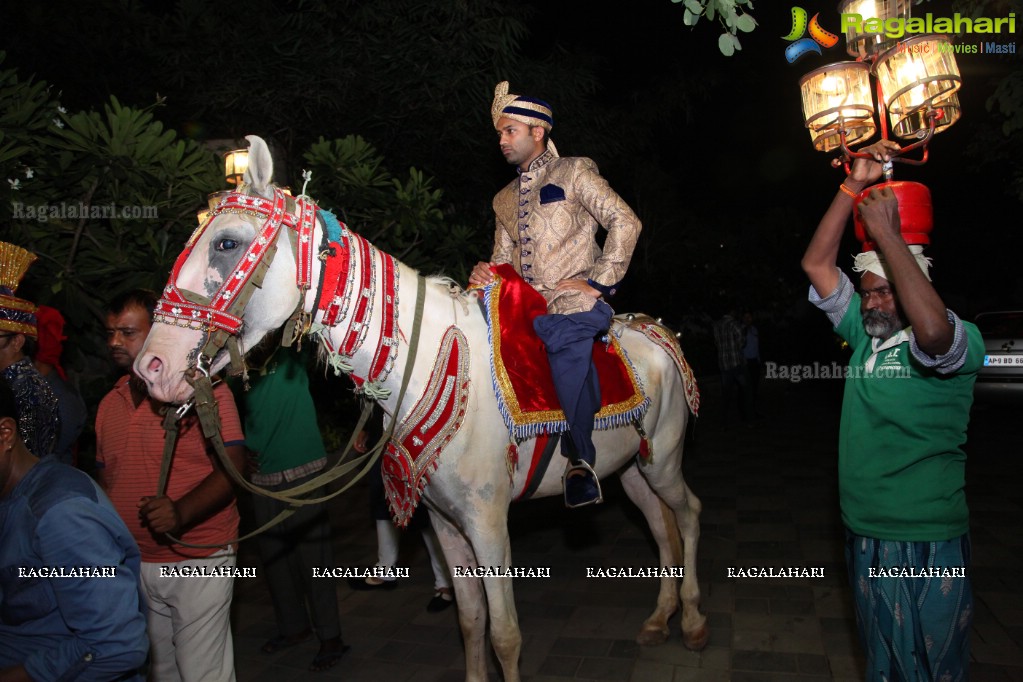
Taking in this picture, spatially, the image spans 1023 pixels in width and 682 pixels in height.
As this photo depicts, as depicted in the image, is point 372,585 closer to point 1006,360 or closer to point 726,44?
point 726,44

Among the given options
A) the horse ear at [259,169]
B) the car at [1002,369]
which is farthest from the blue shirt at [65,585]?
the car at [1002,369]

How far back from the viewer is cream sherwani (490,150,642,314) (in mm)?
3256

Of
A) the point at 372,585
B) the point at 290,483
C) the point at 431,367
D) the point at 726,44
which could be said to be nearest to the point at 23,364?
the point at 290,483

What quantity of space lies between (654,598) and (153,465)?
3621mm

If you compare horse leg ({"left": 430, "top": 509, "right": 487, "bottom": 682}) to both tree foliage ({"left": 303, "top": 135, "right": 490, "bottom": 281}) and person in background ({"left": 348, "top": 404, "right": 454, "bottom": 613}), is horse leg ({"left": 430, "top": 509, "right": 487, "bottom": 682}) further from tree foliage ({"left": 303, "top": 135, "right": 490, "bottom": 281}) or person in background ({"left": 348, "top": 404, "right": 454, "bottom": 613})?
tree foliage ({"left": 303, "top": 135, "right": 490, "bottom": 281})

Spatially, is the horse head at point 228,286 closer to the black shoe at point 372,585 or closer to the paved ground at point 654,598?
the paved ground at point 654,598

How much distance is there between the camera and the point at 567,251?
345 centimetres

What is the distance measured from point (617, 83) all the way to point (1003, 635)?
11.8 metres

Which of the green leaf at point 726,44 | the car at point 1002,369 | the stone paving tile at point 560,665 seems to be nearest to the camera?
the green leaf at point 726,44

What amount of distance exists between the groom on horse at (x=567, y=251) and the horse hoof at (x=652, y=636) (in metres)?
1.32

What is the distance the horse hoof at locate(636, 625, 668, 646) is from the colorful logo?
342 centimetres

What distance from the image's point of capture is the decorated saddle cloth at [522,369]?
2957mm

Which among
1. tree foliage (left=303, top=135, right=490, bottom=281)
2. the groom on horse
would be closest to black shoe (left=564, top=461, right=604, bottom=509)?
the groom on horse

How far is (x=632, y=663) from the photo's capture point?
12.5 ft
